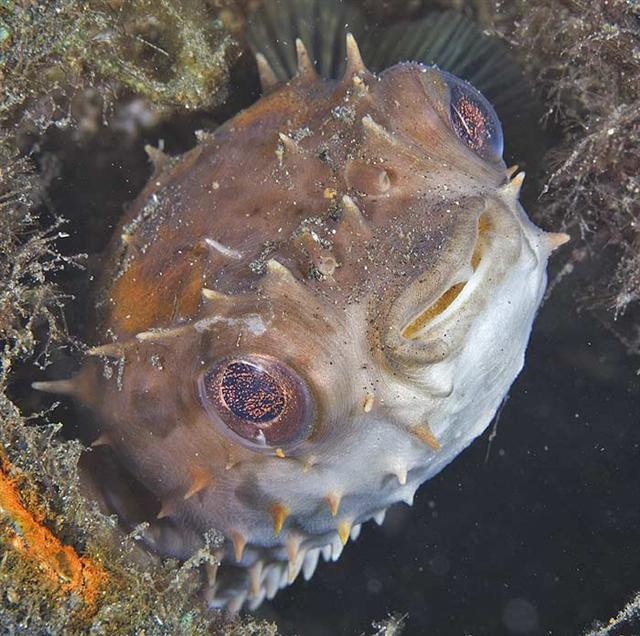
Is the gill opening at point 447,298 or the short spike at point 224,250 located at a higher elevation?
the gill opening at point 447,298

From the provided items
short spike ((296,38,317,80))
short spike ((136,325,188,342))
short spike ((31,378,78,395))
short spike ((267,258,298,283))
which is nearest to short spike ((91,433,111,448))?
short spike ((31,378,78,395))

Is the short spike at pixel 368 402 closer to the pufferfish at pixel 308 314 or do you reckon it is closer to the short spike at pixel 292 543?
the pufferfish at pixel 308 314

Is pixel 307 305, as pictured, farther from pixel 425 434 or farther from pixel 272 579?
pixel 272 579

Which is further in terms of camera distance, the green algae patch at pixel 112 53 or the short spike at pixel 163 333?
the green algae patch at pixel 112 53

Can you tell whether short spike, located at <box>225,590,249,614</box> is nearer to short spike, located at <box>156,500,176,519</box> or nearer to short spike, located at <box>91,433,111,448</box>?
short spike, located at <box>156,500,176,519</box>

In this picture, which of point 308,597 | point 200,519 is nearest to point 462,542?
point 308,597

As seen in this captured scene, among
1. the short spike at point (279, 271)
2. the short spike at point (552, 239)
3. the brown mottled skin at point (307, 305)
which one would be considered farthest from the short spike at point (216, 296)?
the short spike at point (552, 239)

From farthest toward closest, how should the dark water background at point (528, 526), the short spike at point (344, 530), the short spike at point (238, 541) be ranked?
the dark water background at point (528, 526), the short spike at point (238, 541), the short spike at point (344, 530)

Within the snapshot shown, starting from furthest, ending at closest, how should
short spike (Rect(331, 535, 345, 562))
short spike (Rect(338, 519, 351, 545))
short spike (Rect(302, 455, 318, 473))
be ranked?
short spike (Rect(331, 535, 345, 562)) < short spike (Rect(338, 519, 351, 545)) < short spike (Rect(302, 455, 318, 473))
